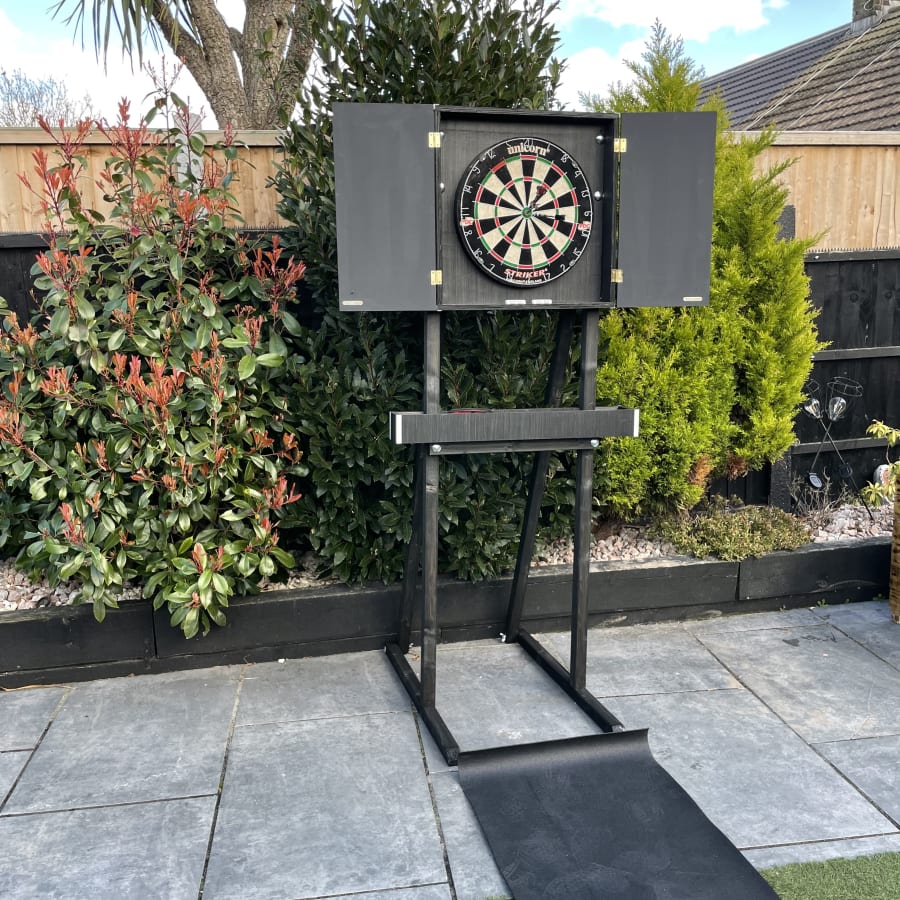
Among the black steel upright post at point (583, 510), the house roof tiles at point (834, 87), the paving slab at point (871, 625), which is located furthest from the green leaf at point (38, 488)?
the house roof tiles at point (834, 87)

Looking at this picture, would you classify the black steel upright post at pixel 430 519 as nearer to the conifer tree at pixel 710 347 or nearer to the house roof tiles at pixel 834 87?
the conifer tree at pixel 710 347

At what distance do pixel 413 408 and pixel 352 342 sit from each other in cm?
37

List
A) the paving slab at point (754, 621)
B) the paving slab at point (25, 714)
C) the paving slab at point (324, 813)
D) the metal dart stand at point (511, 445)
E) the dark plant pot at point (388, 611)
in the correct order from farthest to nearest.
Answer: the paving slab at point (754, 621), the dark plant pot at point (388, 611), the paving slab at point (25, 714), the metal dart stand at point (511, 445), the paving slab at point (324, 813)

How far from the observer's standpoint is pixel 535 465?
131 inches

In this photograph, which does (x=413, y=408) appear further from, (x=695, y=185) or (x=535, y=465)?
(x=695, y=185)

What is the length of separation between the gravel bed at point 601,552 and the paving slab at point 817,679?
576mm

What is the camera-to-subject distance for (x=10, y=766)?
2779 mm

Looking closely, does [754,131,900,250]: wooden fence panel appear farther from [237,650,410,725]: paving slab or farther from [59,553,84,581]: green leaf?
[59,553,84,581]: green leaf

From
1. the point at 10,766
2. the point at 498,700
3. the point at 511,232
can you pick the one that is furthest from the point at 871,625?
the point at 10,766

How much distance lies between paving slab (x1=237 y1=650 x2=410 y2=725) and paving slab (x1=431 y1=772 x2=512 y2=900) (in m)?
0.57

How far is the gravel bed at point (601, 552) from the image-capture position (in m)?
3.52

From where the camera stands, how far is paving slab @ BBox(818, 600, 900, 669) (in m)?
3.57

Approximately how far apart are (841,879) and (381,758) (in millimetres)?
1395

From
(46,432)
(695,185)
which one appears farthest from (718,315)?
(46,432)
